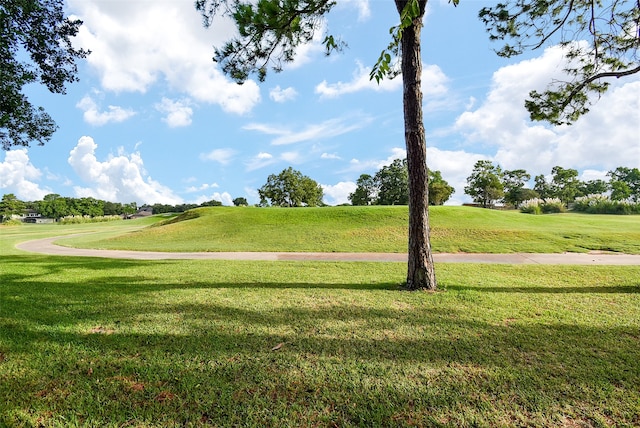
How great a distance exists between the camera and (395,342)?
3.37 meters

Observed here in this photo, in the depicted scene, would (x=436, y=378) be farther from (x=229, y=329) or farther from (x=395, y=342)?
(x=229, y=329)

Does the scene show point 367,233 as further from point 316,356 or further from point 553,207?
point 553,207

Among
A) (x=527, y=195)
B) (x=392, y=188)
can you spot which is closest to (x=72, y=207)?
(x=392, y=188)

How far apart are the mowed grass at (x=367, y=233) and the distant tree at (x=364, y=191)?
43602 millimetres

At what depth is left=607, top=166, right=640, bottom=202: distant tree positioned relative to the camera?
55.0m

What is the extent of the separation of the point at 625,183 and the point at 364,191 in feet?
155

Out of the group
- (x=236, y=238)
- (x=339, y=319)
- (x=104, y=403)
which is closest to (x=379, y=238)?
(x=236, y=238)

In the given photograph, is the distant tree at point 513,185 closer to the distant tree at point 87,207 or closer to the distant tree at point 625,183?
the distant tree at point 625,183

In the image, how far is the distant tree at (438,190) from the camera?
53.2m

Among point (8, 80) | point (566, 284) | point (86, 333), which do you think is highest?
point (8, 80)

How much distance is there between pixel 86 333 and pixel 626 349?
19.3ft

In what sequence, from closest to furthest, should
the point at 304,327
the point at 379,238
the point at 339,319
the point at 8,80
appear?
the point at 304,327 < the point at 339,319 < the point at 8,80 < the point at 379,238

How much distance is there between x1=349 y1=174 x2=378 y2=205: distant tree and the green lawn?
5920 cm

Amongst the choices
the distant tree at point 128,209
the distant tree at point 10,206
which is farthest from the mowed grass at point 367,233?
the distant tree at point 128,209
